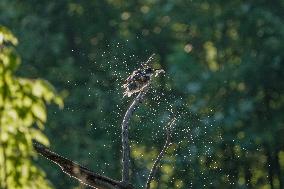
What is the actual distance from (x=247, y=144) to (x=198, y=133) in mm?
1644

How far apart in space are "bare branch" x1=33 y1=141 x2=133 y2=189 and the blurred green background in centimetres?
1926

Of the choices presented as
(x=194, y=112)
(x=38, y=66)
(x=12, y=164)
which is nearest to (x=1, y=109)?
(x=12, y=164)

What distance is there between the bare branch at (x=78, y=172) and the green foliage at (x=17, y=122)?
2.85 feet

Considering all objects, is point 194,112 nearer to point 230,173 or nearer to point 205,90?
point 205,90

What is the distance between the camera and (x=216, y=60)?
28.1 meters

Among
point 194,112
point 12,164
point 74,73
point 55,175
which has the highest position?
point 74,73

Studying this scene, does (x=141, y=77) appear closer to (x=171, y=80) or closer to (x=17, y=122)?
(x=17, y=122)

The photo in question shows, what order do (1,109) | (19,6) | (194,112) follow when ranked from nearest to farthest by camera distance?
1. (1,109)
2. (194,112)
3. (19,6)

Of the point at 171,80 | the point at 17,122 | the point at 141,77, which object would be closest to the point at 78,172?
the point at 17,122

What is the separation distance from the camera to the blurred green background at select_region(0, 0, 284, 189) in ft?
82.8

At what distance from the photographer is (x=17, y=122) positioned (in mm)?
→ 3500

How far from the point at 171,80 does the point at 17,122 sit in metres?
23.0

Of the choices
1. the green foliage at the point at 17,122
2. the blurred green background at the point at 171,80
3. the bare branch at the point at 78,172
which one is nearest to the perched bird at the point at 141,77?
the bare branch at the point at 78,172

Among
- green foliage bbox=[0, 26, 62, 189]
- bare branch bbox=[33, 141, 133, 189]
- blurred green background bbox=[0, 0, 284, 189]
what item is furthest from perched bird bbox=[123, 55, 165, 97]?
blurred green background bbox=[0, 0, 284, 189]
